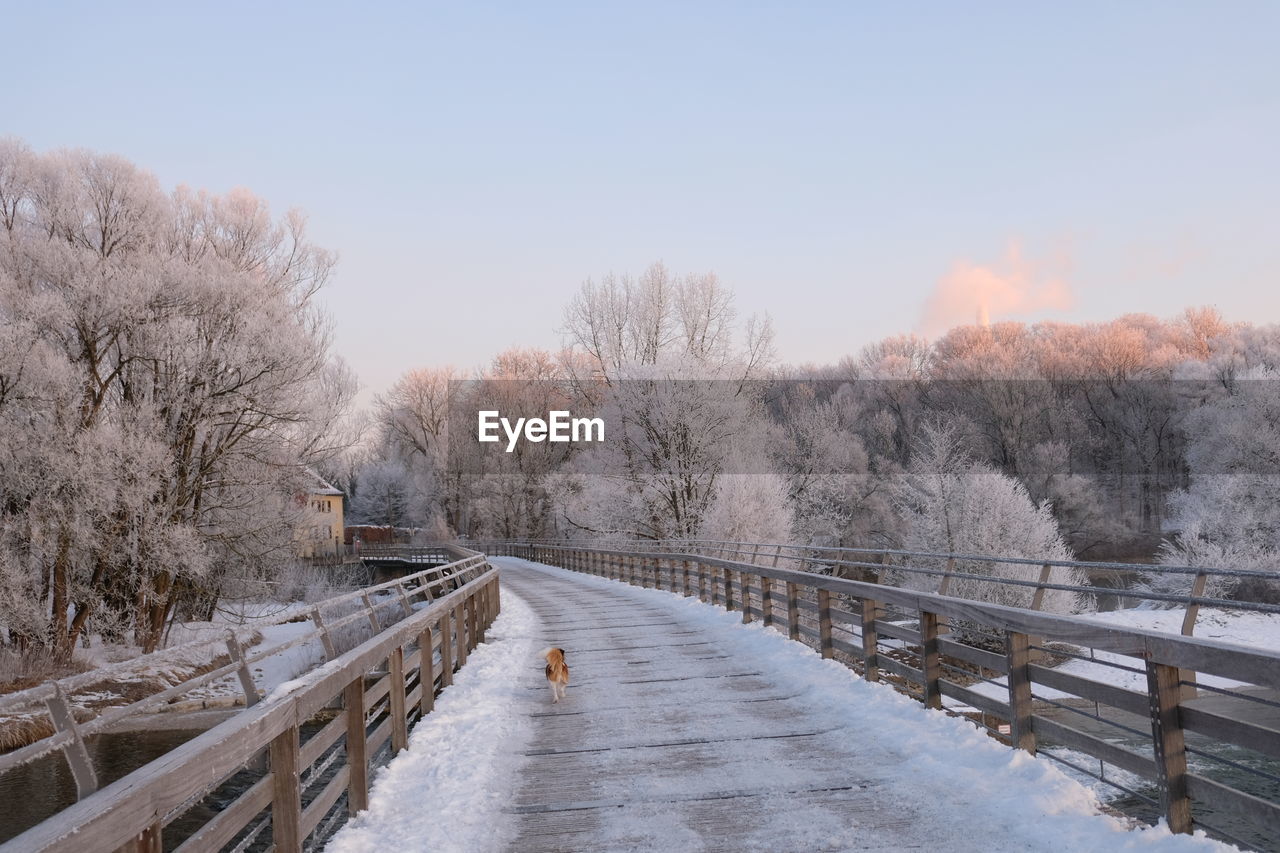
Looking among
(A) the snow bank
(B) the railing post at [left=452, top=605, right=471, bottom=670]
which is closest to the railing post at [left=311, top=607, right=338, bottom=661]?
(A) the snow bank

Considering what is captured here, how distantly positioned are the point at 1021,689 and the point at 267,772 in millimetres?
A: 4879

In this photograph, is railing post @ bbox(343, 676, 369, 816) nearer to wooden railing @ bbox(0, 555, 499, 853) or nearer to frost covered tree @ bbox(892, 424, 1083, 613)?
wooden railing @ bbox(0, 555, 499, 853)

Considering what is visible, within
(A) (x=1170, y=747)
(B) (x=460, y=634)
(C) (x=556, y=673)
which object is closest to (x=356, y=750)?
(C) (x=556, y=673)

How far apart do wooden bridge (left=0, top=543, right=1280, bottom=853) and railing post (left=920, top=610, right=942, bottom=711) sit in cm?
2

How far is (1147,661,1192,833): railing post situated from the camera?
4.88 m

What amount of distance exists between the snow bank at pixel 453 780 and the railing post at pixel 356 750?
0.41 ft

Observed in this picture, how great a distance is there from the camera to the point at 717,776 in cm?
682

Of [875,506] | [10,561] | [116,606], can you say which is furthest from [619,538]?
[10,561]

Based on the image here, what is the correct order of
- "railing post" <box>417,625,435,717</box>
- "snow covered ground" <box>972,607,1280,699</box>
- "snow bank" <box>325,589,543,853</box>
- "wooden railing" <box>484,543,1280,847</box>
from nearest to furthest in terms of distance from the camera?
"wooden railing" <box>484,543,1280,847</box> < "snow bank" <box>325,589,543,853</box> < "railing post" <box>417,625,435,717</box> < "snow covered ground" <box>972,607,1280,699</box>

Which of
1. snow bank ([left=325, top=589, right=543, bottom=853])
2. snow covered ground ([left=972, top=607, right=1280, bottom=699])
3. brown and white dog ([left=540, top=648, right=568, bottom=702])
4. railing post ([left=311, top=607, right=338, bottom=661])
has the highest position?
railing post ([left=311, top=607, right=338, bottom=661])

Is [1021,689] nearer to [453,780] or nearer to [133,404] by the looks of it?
[453,780]

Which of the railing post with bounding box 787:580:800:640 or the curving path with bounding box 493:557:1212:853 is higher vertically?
the railing post with bounding box 787:580:800:640

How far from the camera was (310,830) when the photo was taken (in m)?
5.18

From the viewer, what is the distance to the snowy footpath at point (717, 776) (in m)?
5.50
